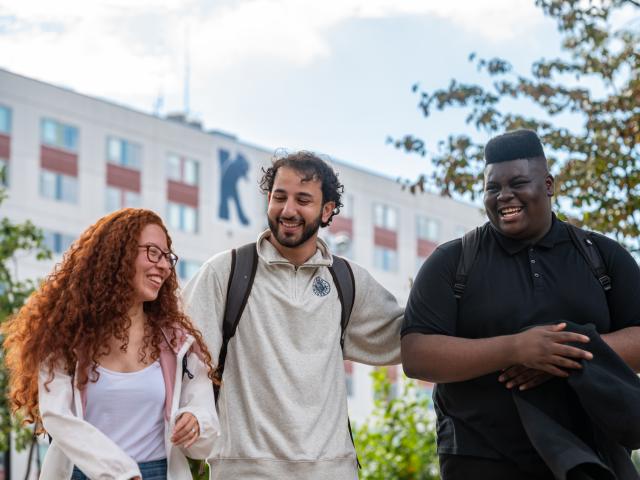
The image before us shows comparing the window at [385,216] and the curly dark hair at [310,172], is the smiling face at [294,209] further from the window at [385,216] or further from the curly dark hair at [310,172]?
the window at [385,216]

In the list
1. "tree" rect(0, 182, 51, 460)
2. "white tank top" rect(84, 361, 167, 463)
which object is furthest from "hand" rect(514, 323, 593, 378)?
"tree" rect(0, 182, 51, 460)

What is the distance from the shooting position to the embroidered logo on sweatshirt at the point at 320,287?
18.3 feet

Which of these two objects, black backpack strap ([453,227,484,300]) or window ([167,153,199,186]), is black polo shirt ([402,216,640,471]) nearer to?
black backpack strap ([453,227,484,300])

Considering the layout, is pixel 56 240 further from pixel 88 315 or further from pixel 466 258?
pixel 466 258

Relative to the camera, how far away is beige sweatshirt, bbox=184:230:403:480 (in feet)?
17.3

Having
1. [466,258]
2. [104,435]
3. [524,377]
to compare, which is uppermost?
[466,258]

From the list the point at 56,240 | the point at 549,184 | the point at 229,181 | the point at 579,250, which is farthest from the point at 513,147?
the point at 229,181

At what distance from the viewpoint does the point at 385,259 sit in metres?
56.3

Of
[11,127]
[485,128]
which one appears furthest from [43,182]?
[485,128]

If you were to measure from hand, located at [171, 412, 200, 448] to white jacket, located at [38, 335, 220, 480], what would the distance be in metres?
0.03

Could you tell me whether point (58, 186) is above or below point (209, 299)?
above

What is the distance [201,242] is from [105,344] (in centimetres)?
4294

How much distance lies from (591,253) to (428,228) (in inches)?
2156

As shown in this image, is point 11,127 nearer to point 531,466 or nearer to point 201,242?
point 201,242
